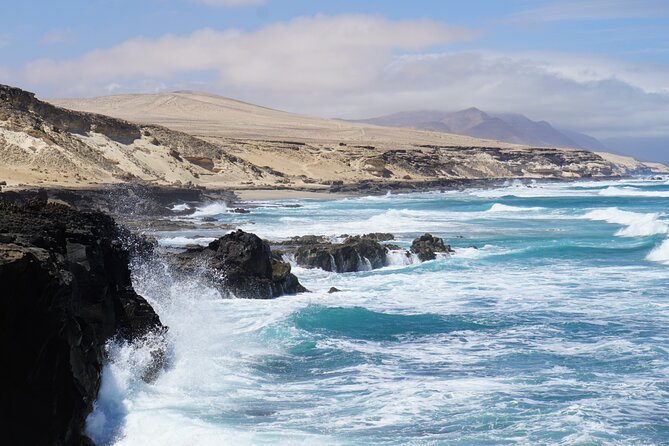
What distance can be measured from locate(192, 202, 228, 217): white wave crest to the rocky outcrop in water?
3185 cm

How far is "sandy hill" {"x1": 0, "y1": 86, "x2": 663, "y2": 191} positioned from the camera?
47.4 m

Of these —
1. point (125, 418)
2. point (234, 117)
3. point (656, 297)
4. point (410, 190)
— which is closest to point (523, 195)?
point (410, 190)

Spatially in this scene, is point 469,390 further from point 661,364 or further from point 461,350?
point 661,364

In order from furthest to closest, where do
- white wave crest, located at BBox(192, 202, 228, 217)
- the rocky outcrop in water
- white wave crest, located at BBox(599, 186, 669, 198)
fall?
1. white wave crest, located at BBox(599, 186, 669, 198)
2. white wave crest, located at BBox(192, 202, 228, 217)
3. the rocky outcrop in water

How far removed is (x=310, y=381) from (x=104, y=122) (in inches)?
2071

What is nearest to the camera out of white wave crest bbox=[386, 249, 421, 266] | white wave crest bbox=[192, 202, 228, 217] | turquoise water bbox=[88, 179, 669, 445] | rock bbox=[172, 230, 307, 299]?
turquoise water bbox=[88, 179, 669, 445]

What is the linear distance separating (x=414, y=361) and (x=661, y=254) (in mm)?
17105

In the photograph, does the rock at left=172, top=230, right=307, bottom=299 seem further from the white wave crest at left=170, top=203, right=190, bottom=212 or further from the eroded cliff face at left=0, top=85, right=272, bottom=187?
the white wave crest at left=170, top=203, right=190, bottom=212

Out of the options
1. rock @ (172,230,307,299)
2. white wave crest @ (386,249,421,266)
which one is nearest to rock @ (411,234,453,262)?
white wave crest @ (386,249,421,266)

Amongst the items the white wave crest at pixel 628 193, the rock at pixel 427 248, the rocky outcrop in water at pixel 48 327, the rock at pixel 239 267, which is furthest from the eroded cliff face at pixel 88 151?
the white wave crest at pixel 628 193

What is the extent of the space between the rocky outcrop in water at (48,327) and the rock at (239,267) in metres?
7.65

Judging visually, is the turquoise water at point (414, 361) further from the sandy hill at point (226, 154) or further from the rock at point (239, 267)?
the sandy hill at point (226, 154)

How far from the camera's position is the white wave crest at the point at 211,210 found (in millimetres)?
43781

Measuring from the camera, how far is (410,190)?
7912cm
